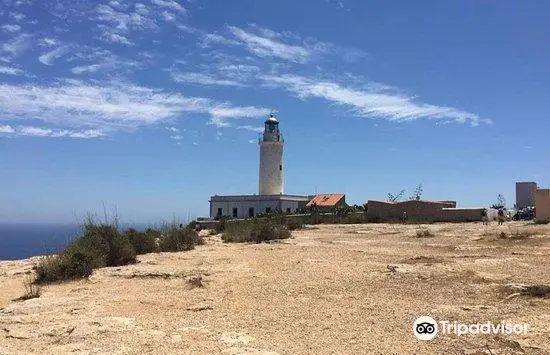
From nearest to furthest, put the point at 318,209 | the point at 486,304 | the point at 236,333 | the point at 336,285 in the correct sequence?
the point at 236,333 < the point at 486,304 < the point at 336,285 < the point at 318,209

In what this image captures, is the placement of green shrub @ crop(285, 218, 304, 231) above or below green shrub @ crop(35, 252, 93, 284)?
above

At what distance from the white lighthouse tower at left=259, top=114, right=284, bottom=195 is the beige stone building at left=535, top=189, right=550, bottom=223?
30317 mm

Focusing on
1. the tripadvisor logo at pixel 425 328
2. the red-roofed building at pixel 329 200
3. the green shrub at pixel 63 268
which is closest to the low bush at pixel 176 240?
the green shrub at pixel 63 268

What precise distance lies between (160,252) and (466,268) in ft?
36.1

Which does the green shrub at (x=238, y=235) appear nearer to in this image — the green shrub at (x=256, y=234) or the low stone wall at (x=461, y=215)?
the green shrub at (x=256, y=234)

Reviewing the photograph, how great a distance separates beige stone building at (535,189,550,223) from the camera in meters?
28.3

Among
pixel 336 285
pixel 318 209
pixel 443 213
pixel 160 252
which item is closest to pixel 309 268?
pixel 336 285

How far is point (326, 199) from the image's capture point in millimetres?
53438

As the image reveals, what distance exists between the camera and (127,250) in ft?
48.6

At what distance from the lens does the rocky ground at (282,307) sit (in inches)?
246

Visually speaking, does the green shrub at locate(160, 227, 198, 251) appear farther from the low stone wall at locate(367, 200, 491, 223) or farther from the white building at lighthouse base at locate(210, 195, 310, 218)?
the white building at lighthouse base at locate(210, 195, 310, 218)

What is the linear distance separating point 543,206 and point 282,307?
25.2 m

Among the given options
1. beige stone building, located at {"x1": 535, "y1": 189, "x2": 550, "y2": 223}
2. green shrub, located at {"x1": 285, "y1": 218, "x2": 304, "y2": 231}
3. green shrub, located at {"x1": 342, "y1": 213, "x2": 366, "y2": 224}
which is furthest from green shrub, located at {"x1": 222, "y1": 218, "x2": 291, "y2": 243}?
beige stone building, located at {"x1": 535, "y1": 189, "x2": 550, "y2": 223}

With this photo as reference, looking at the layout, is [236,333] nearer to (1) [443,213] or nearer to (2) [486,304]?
(2) [486,304]
